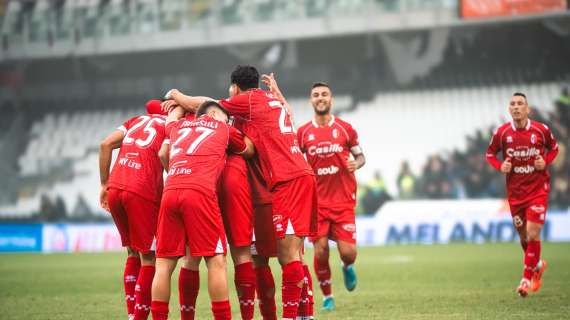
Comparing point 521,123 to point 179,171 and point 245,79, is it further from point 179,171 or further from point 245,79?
point 179,171

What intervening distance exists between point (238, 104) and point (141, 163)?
1365 mm

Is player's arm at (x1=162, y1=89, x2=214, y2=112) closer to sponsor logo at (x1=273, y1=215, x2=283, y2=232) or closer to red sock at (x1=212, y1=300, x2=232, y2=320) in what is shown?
sponsor logo at (x1=273, y1=215, x2=283, y2=232)

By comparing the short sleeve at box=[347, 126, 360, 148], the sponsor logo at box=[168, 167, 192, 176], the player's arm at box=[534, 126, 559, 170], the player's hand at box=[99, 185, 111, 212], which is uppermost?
the short sleeve at box=[347, 126, 360, 148]

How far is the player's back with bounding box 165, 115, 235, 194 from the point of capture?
8023 millimetres

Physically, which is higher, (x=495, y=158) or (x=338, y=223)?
(x=495, y=158)

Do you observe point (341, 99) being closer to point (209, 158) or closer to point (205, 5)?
point (205, 5)

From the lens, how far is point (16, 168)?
126 ft

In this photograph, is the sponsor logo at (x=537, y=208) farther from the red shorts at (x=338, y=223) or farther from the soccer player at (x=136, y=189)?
the soccer player at (x=136, y=189)

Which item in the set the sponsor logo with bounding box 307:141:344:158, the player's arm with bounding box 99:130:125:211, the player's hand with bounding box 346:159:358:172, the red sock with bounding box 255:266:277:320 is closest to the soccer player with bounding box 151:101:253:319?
the red sock with bounding box 255:266:277:320

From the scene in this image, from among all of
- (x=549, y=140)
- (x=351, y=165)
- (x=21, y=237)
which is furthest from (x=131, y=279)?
(x=21, y=237)

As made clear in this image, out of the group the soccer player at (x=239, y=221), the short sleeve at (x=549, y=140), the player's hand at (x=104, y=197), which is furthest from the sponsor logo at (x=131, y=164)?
the short sleeve at (x=549, y=140)

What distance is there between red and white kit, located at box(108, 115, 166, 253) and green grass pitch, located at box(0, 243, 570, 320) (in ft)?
6.49

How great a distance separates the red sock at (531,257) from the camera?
42.1ft

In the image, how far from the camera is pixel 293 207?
896 cm
